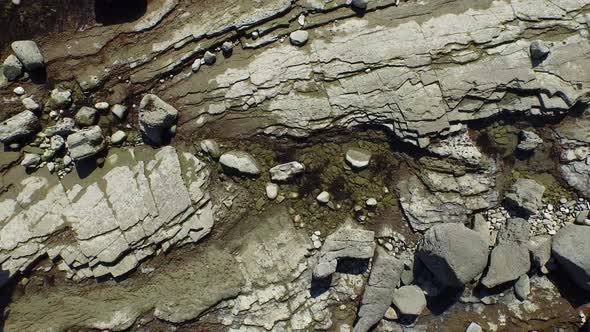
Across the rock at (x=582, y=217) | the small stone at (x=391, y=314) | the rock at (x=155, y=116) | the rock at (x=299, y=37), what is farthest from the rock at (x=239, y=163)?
the rock at (x=582, y=217)

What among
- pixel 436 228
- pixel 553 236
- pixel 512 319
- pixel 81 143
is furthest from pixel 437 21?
pixel 81 143

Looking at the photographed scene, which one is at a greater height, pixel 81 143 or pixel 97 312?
pixel 81 143

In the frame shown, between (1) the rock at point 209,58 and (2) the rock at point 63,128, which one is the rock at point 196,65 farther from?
(2) the rock at point 63,128

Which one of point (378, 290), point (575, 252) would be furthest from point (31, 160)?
point (575, 252)

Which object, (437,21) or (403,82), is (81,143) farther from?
(437,21)

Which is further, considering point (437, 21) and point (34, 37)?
point (34, 37)

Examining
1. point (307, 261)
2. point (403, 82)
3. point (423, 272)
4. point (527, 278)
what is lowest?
point (527, 278)
